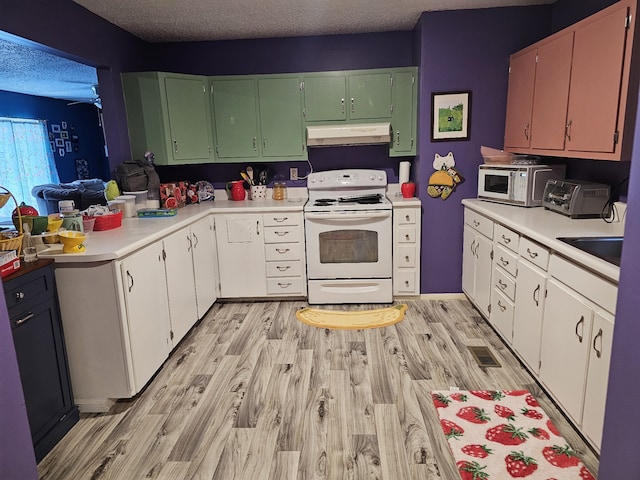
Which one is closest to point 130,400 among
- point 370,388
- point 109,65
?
point 370,388

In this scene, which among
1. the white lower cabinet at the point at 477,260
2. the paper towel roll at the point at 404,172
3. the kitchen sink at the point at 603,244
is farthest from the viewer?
the paper towel roll at the point at 404,172

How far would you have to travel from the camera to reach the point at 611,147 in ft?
7.28

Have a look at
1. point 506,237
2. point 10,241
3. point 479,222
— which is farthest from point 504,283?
point 10,241

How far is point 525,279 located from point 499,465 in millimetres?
1079

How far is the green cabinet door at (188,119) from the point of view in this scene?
3.73 metres

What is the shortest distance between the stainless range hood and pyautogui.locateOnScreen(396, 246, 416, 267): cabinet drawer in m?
1.01

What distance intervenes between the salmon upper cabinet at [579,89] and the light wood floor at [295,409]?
1.41m

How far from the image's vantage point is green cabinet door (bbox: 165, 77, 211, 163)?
12.3 ft

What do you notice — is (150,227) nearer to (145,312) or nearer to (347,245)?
(145,312)

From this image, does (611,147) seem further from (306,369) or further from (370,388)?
(306,369)

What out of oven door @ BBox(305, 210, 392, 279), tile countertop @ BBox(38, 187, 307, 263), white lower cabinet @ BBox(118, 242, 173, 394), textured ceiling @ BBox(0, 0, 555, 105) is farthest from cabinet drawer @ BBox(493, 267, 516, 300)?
white lower cabinet @ BBox(118, 242, 173, 394)

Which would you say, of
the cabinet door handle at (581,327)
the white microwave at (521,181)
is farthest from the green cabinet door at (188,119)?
the cabinet door handle at (581,327)

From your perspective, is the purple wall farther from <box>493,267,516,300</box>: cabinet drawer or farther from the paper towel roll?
<box>493,267,516,300</box>: cabinet drawer

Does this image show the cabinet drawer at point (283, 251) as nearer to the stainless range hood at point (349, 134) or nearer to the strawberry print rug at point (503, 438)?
the stainless range hood at point (349, 134)
